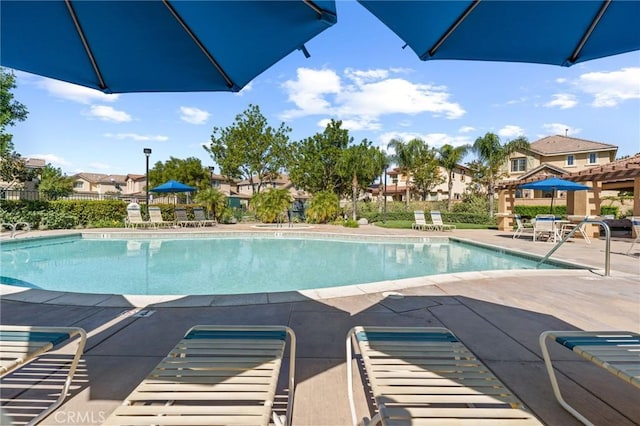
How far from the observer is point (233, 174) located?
2844 centimetres

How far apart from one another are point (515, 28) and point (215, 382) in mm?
2855

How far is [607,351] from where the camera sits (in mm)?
1739

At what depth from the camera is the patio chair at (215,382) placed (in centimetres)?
131

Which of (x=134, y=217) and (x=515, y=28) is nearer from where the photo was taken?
(x=515, y=28)

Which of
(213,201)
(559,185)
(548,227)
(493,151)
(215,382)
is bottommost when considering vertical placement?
(215,382)

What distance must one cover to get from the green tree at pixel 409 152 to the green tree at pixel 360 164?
6.90 m

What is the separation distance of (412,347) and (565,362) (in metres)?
1.49

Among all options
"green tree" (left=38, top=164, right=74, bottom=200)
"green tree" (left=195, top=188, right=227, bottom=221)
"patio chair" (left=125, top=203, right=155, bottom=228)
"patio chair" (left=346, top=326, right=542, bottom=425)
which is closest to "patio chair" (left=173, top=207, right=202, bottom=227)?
"patio chair" (left=125, top=203, right=155, bottom=228)

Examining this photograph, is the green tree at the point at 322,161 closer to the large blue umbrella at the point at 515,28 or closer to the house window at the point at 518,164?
the house window at the point at 518,164

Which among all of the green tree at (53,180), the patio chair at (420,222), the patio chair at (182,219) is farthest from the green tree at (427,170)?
the green tree at (53,180)

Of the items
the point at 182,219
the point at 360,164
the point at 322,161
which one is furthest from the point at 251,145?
the point at 182,219

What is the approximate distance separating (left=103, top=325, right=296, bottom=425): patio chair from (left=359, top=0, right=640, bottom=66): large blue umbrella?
208 cm

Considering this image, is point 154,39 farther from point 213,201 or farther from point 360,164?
point 360,164

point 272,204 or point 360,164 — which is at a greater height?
point 360,164
